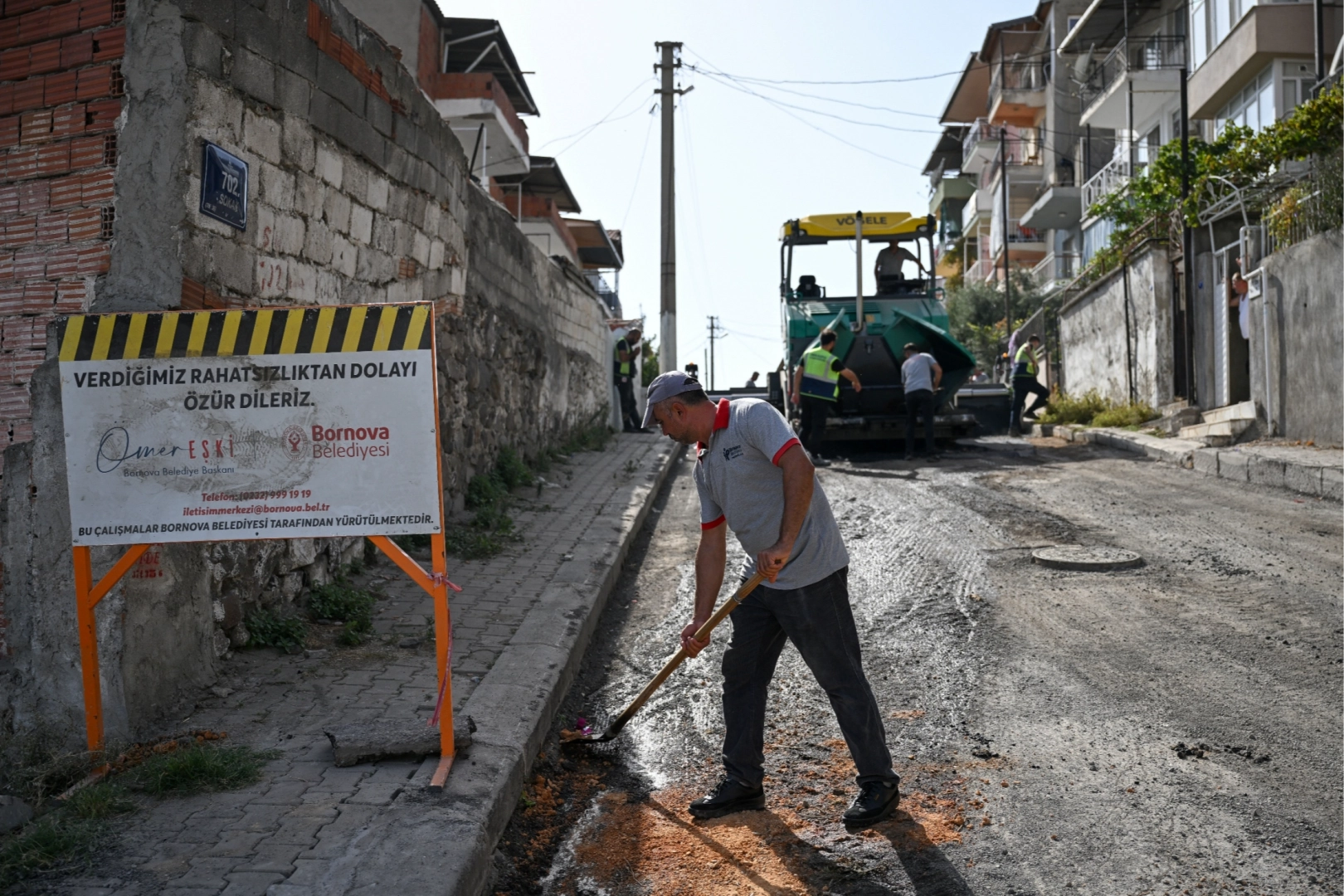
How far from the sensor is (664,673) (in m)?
4.27

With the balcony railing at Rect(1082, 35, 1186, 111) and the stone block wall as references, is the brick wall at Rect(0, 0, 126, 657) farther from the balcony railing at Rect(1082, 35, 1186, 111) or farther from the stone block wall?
the balcony railing at Rect(1082, 35, 1186, 111)

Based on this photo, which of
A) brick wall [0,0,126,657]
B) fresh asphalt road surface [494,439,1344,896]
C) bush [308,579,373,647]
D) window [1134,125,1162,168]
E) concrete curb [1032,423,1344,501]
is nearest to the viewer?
fresh asphalt road surface [494,439,1344,896]

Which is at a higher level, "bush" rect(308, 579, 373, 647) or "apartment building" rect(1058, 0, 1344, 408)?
"apartment building" rect(1058, 0, 1344, 408)

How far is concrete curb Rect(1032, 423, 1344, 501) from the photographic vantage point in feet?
30.9

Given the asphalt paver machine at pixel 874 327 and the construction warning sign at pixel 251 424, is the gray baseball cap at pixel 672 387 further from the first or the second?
the asphalt paver machine at pixel 874 327

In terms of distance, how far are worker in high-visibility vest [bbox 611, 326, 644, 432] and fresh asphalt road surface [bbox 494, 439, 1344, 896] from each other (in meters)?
10.9

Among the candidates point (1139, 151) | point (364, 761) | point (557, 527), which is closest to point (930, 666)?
point (364, 761)

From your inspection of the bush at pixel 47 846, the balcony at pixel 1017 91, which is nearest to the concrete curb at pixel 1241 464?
the bush at pixel 47 846

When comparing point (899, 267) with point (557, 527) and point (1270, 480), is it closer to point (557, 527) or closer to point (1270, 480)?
point (1270, 480)

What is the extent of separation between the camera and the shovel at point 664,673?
394 cm

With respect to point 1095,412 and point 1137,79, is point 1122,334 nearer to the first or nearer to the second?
point 1095,412

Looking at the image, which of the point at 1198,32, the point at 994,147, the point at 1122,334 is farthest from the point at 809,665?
the point at 994,147

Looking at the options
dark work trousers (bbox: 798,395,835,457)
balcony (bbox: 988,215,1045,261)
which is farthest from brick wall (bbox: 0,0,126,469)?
balcony (bbox: 988,215,1045,261)

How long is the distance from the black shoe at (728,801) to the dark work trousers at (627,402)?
15165mm
